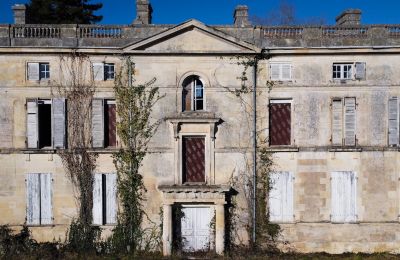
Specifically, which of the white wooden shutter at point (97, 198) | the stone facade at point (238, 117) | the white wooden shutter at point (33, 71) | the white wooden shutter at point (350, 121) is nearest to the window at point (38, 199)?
the stone facade at point (238, 117)

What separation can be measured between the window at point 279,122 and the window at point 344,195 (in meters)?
2.57

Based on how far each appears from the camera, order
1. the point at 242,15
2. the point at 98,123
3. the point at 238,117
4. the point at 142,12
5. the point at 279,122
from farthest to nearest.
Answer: the point at 242,15, the point at 142,12, the point at 279,122, the point at 238,117, the point at 98,123

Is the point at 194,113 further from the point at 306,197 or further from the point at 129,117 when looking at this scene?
the point at 306,197

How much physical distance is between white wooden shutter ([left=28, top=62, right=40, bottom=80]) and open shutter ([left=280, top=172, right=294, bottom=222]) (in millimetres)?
11267

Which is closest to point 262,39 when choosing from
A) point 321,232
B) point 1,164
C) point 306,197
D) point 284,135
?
point 284,135

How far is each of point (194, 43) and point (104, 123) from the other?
5173mm

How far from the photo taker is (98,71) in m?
15.9

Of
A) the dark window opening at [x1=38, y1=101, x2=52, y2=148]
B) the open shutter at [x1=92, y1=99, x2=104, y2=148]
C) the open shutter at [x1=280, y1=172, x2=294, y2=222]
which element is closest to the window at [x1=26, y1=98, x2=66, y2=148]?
the dark window opening at [x1=38, y1=101, x2=52, y2=148]

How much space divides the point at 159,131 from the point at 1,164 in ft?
22.3

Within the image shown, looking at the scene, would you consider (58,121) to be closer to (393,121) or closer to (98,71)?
(98,71)

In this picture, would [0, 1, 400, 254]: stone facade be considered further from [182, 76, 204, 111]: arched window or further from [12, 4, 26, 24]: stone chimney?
[12, 4, 26, 24]: stone chimney

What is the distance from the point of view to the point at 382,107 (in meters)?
16.0

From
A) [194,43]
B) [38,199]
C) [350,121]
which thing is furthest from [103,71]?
[350,121]

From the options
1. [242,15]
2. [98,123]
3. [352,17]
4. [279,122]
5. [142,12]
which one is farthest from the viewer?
[352,17]
